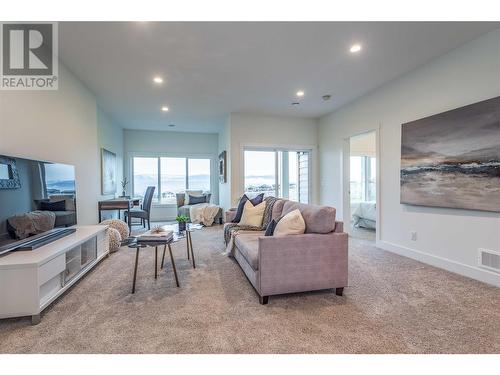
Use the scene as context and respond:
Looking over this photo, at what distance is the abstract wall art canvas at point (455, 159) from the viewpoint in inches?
100

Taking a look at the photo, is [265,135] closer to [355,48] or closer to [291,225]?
[355,48]

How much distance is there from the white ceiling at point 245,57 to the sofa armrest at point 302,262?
2.10 m

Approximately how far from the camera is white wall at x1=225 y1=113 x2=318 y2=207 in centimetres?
541

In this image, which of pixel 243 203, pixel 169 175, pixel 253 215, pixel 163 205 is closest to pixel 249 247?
pixel 253 215

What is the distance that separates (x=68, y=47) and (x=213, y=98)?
7.26 ft

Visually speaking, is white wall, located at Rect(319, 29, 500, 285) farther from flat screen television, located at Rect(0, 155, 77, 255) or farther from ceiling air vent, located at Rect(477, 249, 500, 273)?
flat screen television, located at Rect(0, 155, 77, 255)

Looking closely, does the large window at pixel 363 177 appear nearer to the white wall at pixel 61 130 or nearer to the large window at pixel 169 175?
the large window at pixel 169 175

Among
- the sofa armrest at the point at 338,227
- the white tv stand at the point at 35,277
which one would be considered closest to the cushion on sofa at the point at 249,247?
the sofa armrest at the point at 338,227

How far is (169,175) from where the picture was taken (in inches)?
299

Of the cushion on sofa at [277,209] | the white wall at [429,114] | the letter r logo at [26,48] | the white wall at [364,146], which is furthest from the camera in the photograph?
the white wall at [364,146]

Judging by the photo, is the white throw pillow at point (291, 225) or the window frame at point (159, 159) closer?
the white throw pillow at point (291, 225)

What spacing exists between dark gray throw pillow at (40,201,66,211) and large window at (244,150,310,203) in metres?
3.53
